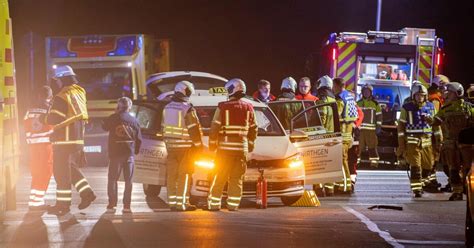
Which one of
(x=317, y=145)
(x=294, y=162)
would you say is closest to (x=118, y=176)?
(x=294, y=162)

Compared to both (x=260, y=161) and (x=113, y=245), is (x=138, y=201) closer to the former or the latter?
(x=260, y=161)

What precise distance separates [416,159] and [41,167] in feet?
19.3

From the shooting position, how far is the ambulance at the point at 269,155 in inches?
539

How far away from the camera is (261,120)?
1486 cm

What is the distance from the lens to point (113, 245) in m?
10.2

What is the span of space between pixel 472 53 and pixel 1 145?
1076 inches

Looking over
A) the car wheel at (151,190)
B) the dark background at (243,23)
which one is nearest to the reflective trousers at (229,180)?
the car wheel at (151,190)

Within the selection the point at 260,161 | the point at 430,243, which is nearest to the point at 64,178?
the point at 260,161

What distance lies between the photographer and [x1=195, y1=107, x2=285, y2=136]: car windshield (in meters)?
14.6

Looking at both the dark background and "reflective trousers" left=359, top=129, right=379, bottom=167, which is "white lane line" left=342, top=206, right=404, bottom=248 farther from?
the dark background

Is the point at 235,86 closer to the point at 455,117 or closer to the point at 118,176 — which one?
the point at 118,176

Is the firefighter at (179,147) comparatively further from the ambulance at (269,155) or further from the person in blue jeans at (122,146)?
the person in blue jeans at (122,146)

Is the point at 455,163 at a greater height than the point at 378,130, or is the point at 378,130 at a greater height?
the point at 378,130

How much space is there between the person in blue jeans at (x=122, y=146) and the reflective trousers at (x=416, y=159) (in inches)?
181
